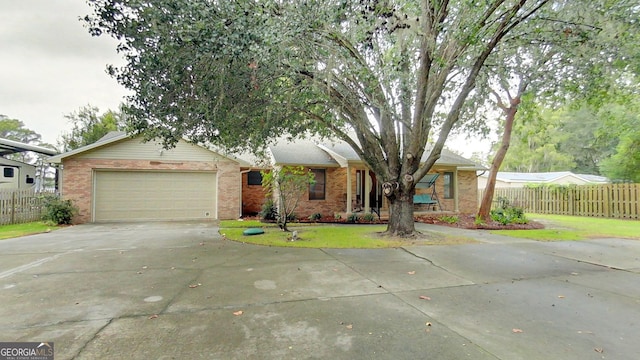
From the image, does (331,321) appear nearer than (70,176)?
Yes

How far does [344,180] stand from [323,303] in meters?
10.8

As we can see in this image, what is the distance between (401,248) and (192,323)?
5149mm

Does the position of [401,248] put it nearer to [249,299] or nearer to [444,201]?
[249,299]

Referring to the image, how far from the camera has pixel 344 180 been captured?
14414mm

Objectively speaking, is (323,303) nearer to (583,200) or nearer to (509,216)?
(509,216)

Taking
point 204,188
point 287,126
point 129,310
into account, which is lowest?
point 129,310

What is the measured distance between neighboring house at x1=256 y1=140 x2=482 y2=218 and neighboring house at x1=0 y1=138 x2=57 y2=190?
49.4ft

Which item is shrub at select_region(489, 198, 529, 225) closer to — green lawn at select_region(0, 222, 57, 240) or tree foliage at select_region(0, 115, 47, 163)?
green lawn at select_region(0, 222, 57, 240)

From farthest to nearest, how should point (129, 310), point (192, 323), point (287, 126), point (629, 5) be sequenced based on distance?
1. point (287, 126)
2. point (629, 5)
3. point (129, 310)
4. point (192, 323)

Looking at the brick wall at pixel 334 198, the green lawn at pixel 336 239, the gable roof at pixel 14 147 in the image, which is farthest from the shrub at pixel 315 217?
the gable roof at pixel 14 147

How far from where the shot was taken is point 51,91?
57.9ft

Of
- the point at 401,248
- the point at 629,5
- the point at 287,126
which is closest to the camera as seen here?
the point at 629,5

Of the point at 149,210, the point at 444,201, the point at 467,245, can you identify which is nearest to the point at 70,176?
the point at 149,210

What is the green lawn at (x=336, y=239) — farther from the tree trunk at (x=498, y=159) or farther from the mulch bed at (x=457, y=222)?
the tree trunk at (x=498, y=159)
